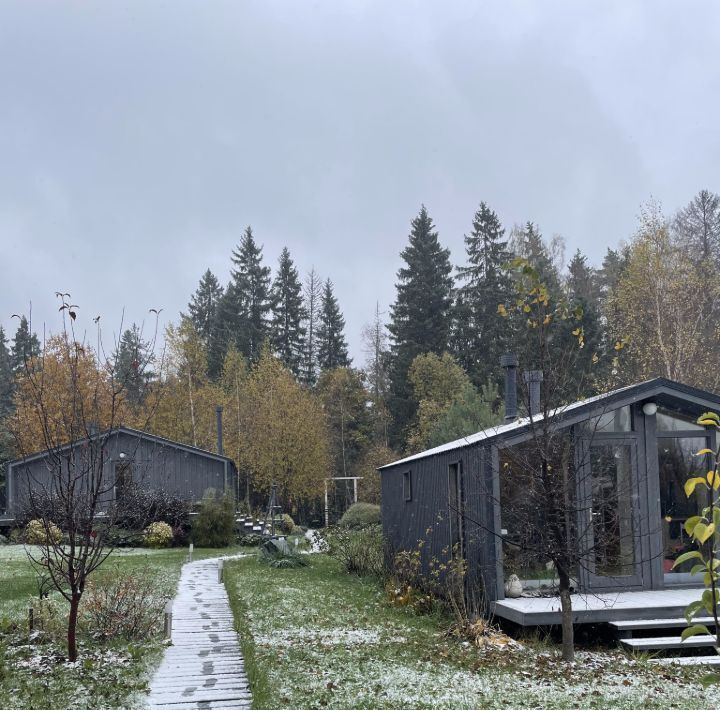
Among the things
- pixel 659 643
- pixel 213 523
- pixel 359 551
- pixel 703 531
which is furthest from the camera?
pixel 213 523

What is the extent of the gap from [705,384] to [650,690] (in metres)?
18.9

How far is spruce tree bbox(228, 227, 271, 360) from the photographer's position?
46.8 metres

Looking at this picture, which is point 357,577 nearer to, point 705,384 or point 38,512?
point 38,512

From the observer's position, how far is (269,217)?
97.8 feet

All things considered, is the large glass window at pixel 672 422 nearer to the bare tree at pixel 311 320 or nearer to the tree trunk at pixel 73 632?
the tree trunk at pixel 73 632

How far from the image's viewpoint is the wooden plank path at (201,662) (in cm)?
680

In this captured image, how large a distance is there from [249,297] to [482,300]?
15377 millimetres

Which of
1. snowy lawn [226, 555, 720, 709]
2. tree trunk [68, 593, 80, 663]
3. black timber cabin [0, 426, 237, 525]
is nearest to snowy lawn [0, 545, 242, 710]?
tree trunk [68, 593, 80, 663]

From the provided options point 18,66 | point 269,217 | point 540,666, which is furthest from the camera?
point 269,217

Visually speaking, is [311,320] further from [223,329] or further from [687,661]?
[687,661]

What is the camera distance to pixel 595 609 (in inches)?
365

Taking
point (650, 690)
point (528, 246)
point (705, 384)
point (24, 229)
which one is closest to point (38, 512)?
point (650, 690)

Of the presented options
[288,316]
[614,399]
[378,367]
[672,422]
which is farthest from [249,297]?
[614,399]

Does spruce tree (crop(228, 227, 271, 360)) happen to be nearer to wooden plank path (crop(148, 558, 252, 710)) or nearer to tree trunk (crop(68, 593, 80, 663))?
wooden plank path (crop(148, 558, 252, 710))
